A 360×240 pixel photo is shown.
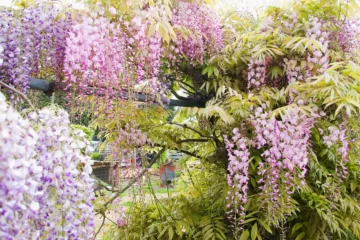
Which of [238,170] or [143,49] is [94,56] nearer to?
[143,49]

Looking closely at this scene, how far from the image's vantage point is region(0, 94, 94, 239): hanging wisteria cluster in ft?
2.98

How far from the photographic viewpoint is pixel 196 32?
2.42 meters

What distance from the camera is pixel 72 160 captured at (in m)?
1.20

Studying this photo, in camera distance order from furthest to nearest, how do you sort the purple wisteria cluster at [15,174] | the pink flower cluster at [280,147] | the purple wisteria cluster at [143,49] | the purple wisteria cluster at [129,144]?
Answer: the purple wisteria cluster at [129,144], the pink flower cluster at [280,147], the purple wisteria cluster at [143,49], the purple wisteria cluster at [15,174]

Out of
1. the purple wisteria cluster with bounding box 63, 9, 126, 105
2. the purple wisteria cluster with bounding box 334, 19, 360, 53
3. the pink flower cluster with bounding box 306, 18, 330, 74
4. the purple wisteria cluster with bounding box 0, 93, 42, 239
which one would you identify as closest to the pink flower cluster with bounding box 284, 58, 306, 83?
the pink flower cluster with bounding box 306, 18, 330, 74

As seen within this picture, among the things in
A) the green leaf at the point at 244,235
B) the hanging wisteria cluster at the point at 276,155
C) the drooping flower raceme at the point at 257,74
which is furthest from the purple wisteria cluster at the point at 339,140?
the green leaf at the point at 244,235

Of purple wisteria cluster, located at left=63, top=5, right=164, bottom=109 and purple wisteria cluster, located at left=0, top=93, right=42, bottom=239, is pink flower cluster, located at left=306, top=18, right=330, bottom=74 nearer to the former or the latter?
purple wisteria cluster, located at left=63, top=5, right=164, bottom=109

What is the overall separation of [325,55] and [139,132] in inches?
50.5

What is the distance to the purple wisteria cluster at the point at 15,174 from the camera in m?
0.90

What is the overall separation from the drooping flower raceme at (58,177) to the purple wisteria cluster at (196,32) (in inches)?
51.0

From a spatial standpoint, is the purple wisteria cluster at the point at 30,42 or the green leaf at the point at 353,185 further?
the green leaf at the point at 353,185

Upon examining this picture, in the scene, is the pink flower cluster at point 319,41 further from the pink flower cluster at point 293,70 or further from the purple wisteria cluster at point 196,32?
the purple wisteria cluster at point 196,32

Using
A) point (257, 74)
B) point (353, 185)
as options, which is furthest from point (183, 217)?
point (353, 185)

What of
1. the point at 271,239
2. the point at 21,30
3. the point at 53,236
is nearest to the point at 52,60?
the point at 21,30
